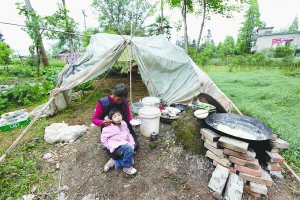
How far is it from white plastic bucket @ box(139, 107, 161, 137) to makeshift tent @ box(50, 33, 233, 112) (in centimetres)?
135

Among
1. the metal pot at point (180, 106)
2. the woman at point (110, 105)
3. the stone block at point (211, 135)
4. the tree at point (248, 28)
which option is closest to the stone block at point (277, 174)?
the stone block at point (211, 135)

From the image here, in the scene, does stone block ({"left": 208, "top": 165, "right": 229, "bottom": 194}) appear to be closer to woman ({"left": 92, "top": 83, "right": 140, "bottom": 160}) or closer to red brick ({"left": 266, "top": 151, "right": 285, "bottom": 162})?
red brick ({"left": 266, "top": 151, "right": 285, "bottom": 162})

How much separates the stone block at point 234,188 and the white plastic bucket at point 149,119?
1484 mm

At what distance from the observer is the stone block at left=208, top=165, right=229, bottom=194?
6.31ft

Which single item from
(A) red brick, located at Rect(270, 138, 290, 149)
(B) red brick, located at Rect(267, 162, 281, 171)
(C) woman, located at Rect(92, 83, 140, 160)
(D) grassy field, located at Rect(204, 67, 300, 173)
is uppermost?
(C) woman, located at Rect(92, 83, 140, 160)

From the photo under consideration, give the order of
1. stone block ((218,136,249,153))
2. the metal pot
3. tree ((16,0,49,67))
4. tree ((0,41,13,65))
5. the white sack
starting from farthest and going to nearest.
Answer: tree ((0,41,13,65)) → tree ((16,0,49,67)) → the metal pot → the white sack → stone block ((218,136,249,153))

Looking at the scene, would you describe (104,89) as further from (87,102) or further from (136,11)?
(136,11)

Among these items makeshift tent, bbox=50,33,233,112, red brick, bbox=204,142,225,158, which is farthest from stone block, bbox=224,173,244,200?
makeshift tent, bbox=50,33,233,112

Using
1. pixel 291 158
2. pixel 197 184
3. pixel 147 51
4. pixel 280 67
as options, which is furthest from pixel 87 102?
pixel 280 67

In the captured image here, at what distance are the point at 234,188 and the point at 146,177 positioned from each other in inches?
43.2

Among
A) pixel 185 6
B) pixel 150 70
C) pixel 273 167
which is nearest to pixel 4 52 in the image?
pixel 150 70

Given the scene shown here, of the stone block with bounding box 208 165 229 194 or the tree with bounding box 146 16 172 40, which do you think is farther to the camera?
the tree with bounding box 146 16 172 40

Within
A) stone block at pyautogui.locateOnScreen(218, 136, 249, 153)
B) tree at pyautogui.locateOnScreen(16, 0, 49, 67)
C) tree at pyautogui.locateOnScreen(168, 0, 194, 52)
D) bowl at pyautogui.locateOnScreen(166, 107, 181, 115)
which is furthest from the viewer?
tree at pyautogui.locateOnScreen(168, 0, 194, 52)

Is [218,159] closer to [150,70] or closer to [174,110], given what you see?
[174,110]
